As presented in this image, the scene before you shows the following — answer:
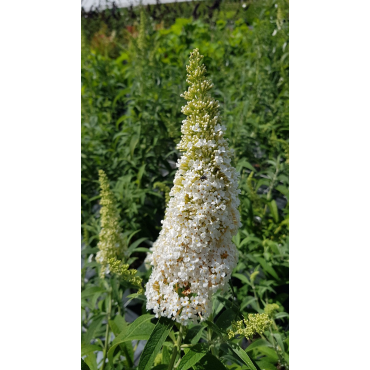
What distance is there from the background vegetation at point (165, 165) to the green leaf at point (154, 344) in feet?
1.10

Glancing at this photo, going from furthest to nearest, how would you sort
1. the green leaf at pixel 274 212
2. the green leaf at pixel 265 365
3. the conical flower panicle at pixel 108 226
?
1. the green leaf at pixel 274 212
2. the conical flower panicle at pixel 108 226
3. the green leaf at pixel 265 365

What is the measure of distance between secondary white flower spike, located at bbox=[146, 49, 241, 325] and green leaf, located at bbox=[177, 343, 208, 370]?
3.9 inches

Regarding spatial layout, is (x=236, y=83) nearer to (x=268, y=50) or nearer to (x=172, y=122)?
(x=268, y=50)

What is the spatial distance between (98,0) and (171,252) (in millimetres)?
2996

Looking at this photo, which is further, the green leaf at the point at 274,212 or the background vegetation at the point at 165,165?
the green leaf at the point at 274,212

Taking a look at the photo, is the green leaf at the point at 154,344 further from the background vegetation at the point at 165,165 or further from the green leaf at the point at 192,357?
the background vegetation at the point at 165,165

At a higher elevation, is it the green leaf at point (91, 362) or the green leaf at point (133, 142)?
the green leaf at point (133, 142)

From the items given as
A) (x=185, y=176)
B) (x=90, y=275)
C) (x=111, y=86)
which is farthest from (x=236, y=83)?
(x=185, y=176)

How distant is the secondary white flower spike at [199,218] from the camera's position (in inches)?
33.1

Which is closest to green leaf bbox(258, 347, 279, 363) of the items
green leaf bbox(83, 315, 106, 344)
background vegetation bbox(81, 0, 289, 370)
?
background vegetation bbox(81, 0, 289, 370)

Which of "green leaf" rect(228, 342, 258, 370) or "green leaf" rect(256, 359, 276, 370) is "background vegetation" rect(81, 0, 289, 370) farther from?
"green leaf" rect(228, 342, 258, 370)

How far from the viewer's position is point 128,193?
2.18 m

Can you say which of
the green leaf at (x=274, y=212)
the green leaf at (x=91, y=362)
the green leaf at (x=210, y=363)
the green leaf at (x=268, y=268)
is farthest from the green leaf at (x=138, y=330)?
the green leaf at (x=274, y=212)

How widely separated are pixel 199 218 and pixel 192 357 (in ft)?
1.27
